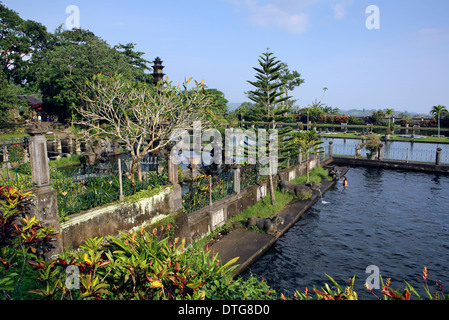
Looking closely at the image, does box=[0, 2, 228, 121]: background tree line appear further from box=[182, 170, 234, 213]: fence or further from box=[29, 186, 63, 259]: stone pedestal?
box=[29, 186, 63, 259]: stone pedestal

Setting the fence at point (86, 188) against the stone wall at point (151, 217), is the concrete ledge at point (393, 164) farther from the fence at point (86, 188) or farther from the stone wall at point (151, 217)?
the fence at point (86, 188)

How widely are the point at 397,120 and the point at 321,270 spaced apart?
5533 centimetres

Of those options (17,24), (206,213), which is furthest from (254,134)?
(17,24)

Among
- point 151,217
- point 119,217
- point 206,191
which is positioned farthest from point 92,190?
point 206,191

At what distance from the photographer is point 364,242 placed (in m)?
11.2

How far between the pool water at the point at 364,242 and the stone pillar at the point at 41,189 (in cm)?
553

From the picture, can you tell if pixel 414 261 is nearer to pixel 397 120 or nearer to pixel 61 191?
pixel 61 191

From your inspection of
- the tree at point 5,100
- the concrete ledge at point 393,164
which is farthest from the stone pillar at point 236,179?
the tree at point 5,100

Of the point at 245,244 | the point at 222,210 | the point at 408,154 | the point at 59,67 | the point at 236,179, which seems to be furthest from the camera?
the point at 408,154

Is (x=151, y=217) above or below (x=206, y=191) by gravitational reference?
below

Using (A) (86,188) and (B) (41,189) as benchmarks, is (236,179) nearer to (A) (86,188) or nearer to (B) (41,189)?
(A) (86,188)

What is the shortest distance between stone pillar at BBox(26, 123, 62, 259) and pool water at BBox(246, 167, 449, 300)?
5.53m

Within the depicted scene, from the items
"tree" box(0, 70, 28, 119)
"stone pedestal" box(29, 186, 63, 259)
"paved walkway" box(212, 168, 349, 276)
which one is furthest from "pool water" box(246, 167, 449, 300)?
"tree" box(0, 70, 28, 119)

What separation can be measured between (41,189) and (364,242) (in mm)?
10392
